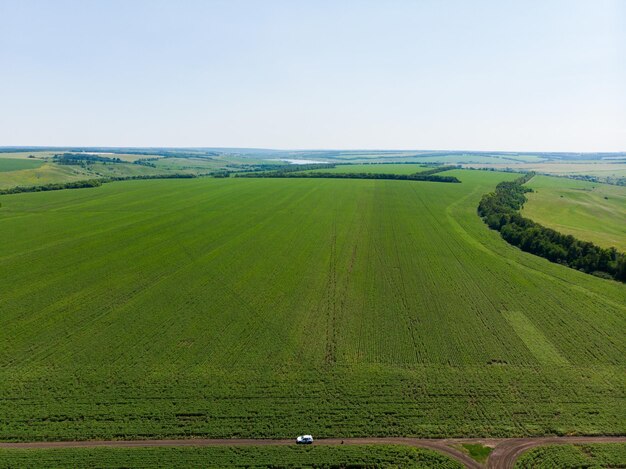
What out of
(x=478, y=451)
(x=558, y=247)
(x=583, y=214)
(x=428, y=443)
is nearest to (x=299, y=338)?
(x=428, y=443)

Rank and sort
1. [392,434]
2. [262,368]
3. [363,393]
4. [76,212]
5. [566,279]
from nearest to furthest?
[392,434]
[363,393]
[262,368]
[566,279]
[76,212]

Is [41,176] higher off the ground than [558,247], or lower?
higher

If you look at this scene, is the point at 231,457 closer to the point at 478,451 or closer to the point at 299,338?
the point at 299,338

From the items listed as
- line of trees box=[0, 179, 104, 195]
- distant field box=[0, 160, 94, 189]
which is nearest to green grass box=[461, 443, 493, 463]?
line of trees box=[0, 179, 104, 195]

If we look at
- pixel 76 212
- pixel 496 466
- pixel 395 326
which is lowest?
pixel 496 466

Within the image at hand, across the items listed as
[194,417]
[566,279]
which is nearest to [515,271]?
[566,279]

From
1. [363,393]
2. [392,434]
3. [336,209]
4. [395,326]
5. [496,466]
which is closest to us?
[496,466]

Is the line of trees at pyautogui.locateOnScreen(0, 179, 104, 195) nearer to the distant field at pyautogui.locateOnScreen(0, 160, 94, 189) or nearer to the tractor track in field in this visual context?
the distant field at pyautogui.locateOnScreen(0, 160, 94, 189)

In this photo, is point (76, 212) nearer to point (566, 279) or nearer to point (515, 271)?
point (515, 271)
